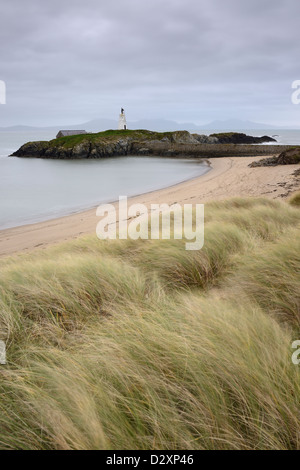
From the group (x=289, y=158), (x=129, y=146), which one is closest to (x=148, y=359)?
(x=289, y=158)

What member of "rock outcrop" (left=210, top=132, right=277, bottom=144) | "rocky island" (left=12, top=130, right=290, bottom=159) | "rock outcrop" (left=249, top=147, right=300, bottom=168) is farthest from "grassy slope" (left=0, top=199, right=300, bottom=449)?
"rock outcrop" (left=210, top=132, right=277, bottom=144)

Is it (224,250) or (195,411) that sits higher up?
(224,250)

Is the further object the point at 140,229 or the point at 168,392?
the point at 140,229

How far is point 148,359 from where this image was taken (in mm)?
2223

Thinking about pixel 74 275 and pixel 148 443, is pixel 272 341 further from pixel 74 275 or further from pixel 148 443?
pixel 74 275

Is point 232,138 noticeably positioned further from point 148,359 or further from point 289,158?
point 148,359

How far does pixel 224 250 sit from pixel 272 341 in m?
2.71

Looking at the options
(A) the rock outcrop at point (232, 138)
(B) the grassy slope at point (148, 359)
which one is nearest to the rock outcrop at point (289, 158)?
(B) the grassy slope at point (148, 359)

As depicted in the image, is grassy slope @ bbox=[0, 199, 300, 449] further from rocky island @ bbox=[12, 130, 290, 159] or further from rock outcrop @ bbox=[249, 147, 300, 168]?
rocky island @ bbox=[12, 130, 290, 159]

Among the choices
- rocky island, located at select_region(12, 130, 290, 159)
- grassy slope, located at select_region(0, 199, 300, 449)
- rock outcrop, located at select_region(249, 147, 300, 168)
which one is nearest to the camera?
grassy slope, located at select_region(0, 199, 300, 449)

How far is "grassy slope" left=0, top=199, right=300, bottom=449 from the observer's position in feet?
5.70

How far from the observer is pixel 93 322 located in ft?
10.5

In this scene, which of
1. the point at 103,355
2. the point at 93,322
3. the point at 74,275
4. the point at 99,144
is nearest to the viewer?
the point at 103,355
